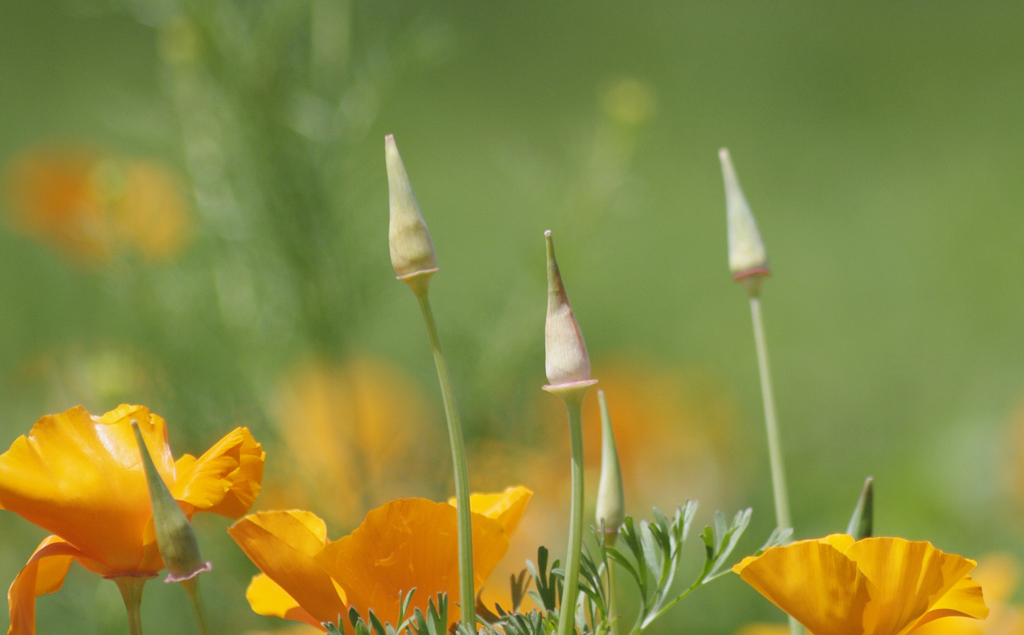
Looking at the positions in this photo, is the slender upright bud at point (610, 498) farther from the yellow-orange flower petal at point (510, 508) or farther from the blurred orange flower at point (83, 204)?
the blurred orange flower at point (83, 204)

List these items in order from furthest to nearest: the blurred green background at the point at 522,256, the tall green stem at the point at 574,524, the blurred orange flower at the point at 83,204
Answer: the blurred orange flower at the point at 83,204, the blurred green background at the point at 522,256, the tall green stem at the point at 574,524

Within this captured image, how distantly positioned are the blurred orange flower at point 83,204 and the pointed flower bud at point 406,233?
70cm

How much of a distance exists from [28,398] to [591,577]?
1.02 meters

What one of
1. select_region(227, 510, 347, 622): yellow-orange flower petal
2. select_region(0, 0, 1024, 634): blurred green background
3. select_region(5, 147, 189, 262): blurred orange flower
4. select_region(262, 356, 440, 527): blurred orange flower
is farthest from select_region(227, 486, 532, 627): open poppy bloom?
select_region(5, 147, 189, 262): blurred orange flower

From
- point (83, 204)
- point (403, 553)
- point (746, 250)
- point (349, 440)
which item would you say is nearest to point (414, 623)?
point (403, 553)

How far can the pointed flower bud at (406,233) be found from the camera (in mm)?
198

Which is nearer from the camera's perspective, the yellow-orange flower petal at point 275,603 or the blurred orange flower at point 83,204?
the yellow-orange flower petal at point 275,603

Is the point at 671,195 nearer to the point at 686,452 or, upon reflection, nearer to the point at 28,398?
the point at 686,452

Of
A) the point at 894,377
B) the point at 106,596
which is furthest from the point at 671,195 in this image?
the point at 106,596

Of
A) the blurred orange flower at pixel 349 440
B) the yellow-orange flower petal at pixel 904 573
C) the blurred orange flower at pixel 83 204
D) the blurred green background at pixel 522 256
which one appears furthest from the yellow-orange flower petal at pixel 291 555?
the blurred orange flower at pixel 83 204

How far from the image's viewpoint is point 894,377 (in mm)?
1582

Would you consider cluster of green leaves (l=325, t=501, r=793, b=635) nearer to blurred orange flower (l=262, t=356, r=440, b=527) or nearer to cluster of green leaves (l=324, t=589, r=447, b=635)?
cluster of green leaves (l=324, t=589, r=447, b=635)

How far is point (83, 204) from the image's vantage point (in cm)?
110

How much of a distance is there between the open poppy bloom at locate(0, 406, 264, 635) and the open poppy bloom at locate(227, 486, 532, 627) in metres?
0.01
